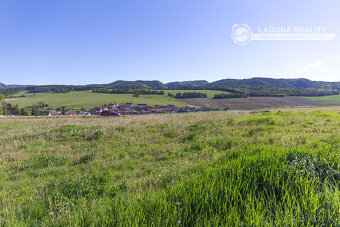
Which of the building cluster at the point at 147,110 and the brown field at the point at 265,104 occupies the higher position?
the brown field at the point at 265,104

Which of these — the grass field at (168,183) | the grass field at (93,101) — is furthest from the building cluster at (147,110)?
the grass field at (168,183)

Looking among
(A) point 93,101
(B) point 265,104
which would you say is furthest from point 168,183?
(A) point 93,101

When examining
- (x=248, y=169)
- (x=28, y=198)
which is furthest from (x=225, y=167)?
(x=28, y=198)

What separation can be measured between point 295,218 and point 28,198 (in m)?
5.04

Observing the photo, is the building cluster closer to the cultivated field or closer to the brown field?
the brown field

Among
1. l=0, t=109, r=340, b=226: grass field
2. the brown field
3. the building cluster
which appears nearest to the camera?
l=0, t=109, r=340, b=226: grass field

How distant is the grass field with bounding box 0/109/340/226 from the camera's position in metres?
2.14

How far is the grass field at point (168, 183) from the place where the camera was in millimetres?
2141

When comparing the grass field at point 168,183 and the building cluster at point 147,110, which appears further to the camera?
the building cluster at point 147,110

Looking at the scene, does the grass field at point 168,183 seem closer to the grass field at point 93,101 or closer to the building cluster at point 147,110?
the building cluster at point 147,110

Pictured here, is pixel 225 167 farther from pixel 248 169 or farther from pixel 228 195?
pixel 228 195

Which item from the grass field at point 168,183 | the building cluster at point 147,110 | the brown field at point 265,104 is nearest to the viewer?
the grass field at point 168,183

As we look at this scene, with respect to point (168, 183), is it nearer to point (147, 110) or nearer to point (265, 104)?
point (147, 110)

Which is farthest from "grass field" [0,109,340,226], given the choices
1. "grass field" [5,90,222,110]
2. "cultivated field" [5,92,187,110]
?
"cultivated field" [5,92,187,110]
